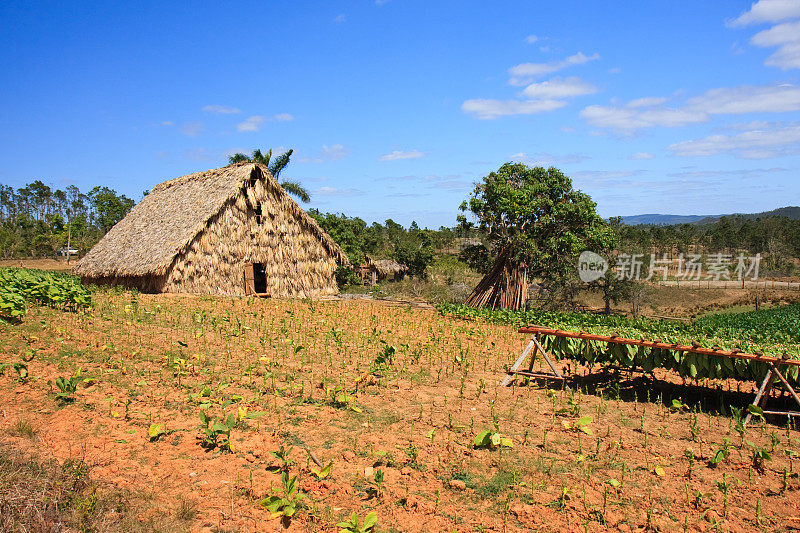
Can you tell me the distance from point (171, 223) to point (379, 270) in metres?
19.1

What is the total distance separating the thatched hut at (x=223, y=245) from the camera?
16328 millimetres

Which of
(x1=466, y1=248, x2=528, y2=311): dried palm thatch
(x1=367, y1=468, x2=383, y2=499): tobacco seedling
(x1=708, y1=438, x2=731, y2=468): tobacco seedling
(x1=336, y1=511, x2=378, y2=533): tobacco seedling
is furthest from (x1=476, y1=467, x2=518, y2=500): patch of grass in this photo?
(x1=466, y1=248, x2=528, y2=311): dried palm thatch

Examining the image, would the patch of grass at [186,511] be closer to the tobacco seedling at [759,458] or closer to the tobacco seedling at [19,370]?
Result: the tobacco seedling at [19,370]

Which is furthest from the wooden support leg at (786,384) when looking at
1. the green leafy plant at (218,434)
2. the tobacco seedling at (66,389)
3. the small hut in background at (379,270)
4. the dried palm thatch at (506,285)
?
the small hut in background at (379,270)

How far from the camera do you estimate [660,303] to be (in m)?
35.7

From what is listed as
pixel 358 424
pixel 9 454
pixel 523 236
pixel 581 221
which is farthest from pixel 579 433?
pixel 581 221

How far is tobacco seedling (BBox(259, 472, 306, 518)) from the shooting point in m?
4.11

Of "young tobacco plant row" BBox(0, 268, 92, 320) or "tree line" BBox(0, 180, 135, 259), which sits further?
"tree line" BBox(0, 180, 135, 259)

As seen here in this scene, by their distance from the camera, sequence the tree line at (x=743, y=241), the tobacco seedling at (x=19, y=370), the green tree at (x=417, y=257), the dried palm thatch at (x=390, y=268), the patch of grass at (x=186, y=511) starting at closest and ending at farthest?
the patch of grass at (x=186, y=511), the tobacco seedling at (x=19, y=370), the green tree at (x=417, y=257), the dried palm thatch at (x=390, y=268), the tree line at (x=743, y=241)

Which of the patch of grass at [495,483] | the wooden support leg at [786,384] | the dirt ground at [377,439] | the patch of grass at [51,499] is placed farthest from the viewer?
the wooden support leg at [786,384]

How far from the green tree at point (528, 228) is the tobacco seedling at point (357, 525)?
633 inches

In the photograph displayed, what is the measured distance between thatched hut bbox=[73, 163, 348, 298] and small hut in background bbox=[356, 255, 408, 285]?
41.6 ft

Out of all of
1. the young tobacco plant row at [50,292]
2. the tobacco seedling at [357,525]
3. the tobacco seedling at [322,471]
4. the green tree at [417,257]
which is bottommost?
the tobacco seedling at [357,525]

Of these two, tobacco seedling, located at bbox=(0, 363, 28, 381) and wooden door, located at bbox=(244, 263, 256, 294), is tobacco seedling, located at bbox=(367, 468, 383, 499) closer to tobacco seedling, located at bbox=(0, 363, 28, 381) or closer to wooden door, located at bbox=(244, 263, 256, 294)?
tobacco seedling, located at bbox=(0, 363, 28, 381)
